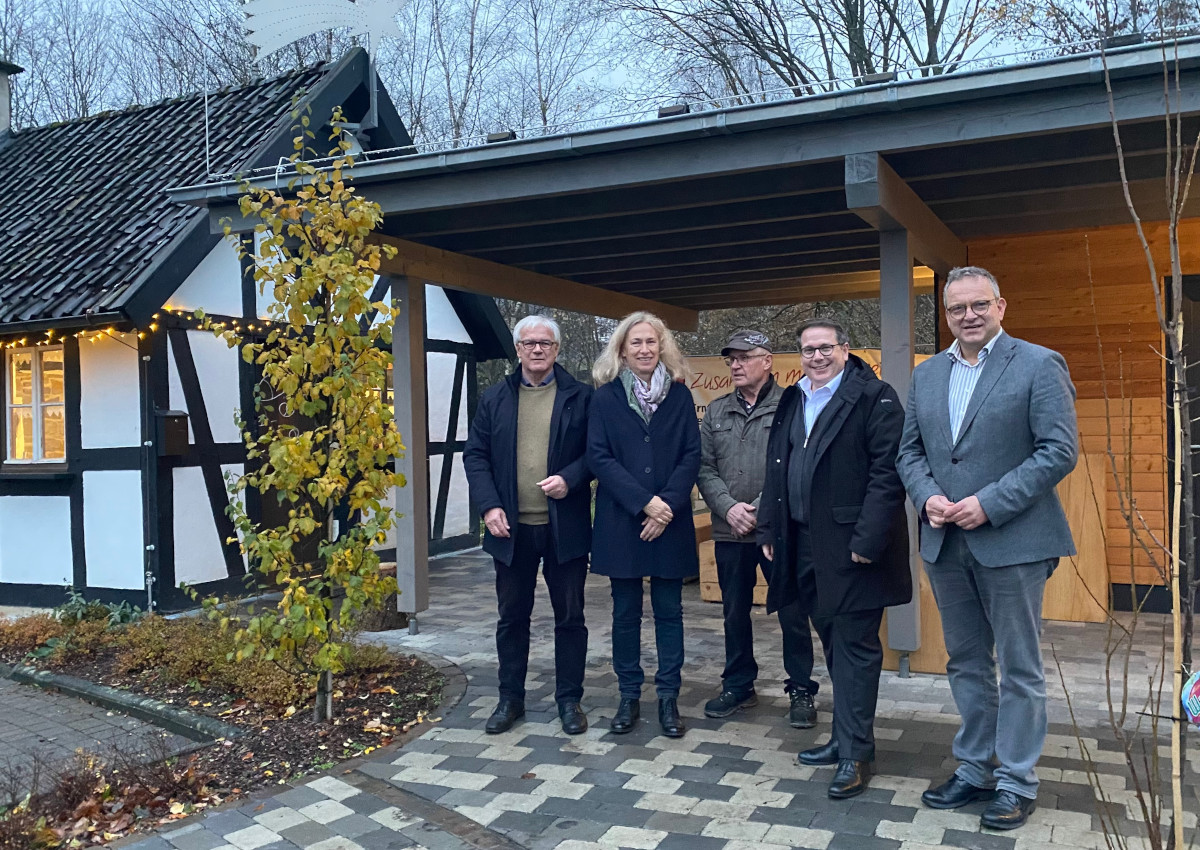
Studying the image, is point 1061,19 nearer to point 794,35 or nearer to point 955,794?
point 794,35

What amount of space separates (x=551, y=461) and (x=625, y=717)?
1090mm

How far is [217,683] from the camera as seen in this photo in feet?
16.8

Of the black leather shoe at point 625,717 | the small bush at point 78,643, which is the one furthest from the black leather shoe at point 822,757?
the small bush at point 78,643

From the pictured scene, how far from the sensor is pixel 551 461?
165 inches

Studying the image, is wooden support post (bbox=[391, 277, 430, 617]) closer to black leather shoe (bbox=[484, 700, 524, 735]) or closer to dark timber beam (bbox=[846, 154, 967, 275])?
black leather shoe (bbox=[484, 700, 524, 735])

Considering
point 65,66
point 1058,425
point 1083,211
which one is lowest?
point 1058,425

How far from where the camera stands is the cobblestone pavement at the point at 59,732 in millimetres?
4441

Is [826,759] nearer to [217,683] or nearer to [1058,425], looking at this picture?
[1058,425]

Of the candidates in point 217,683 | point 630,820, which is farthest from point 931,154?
point 217,683

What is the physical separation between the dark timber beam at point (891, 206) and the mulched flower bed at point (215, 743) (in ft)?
9.61

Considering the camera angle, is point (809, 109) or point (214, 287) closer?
point (809, 109)

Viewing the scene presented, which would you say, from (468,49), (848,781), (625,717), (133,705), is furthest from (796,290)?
(468,49)

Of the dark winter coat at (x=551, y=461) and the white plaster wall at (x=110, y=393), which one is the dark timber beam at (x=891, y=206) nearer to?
the dark winter coat at (x=551, y=461)

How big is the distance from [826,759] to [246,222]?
4127 millimetres
